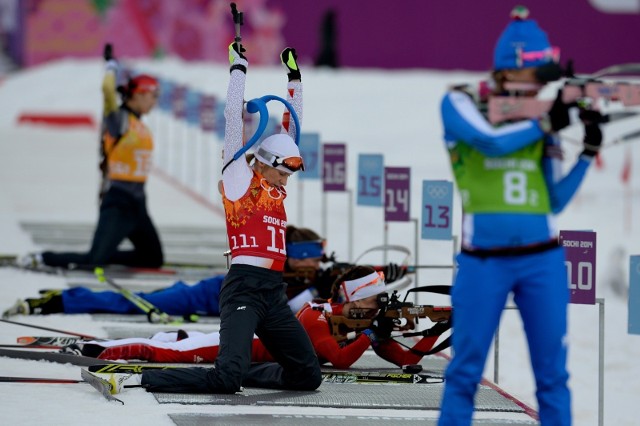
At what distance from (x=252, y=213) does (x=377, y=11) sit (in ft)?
70.4

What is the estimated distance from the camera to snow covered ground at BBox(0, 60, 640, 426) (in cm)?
739

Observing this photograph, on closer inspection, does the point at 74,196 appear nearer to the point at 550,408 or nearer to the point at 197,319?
the point at 197,319

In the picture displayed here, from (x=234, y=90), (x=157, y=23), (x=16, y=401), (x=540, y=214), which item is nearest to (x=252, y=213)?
(x=234, y=90)

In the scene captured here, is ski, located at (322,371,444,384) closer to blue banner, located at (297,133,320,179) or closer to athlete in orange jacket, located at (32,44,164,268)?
athlete in orange jacket, located at (32,44,164,268)

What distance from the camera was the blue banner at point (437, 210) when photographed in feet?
28.8

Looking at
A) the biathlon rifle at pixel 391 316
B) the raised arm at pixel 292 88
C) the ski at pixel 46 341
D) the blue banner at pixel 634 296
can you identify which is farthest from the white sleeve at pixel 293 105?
the blue banner at pixel 634 296

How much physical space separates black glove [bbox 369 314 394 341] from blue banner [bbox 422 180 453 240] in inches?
47.6

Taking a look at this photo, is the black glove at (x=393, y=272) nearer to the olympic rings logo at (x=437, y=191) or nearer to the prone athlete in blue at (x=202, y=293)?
the prone athlete in blue at (x=202, y=293)

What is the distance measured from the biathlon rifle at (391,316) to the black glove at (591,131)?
2.37 meters

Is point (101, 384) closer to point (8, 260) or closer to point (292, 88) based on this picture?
point (292, 88)

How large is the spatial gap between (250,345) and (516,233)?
2034mm

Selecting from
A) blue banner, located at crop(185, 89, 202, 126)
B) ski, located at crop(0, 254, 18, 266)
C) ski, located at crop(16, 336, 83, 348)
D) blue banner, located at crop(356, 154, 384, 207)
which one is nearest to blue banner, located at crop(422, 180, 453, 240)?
blue banner, located at crop(356, 154, 384, 207)

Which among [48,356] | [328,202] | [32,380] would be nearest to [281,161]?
[32,380]

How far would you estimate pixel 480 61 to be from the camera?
28156mm
